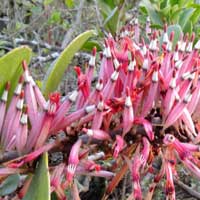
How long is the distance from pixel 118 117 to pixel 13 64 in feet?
0.72

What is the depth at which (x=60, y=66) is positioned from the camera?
1026 millimetres

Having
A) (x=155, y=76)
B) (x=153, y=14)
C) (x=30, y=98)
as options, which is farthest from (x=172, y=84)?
(x=153, y=14)

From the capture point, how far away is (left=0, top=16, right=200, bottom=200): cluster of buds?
0.91 m

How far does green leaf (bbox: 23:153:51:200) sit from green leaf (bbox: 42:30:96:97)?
0.19 meters

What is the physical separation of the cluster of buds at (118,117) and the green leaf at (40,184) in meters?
0.02

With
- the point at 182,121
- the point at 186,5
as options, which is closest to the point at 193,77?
the point at 182,121

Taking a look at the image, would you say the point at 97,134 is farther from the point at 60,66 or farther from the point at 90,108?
the point at 60,66

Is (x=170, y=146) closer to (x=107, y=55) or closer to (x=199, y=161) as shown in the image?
(x=199, y=161)

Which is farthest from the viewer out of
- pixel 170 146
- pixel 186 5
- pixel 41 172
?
pixel 186 5

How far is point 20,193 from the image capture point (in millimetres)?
943

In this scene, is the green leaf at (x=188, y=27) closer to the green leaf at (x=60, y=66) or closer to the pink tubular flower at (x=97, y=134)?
the green leaf at (x=60, y=66)

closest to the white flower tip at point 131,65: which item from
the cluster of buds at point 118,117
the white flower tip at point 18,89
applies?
the cluster of buds at point 118,117

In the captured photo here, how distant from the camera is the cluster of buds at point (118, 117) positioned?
908 millimetres

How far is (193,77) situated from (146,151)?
0.56 ft
